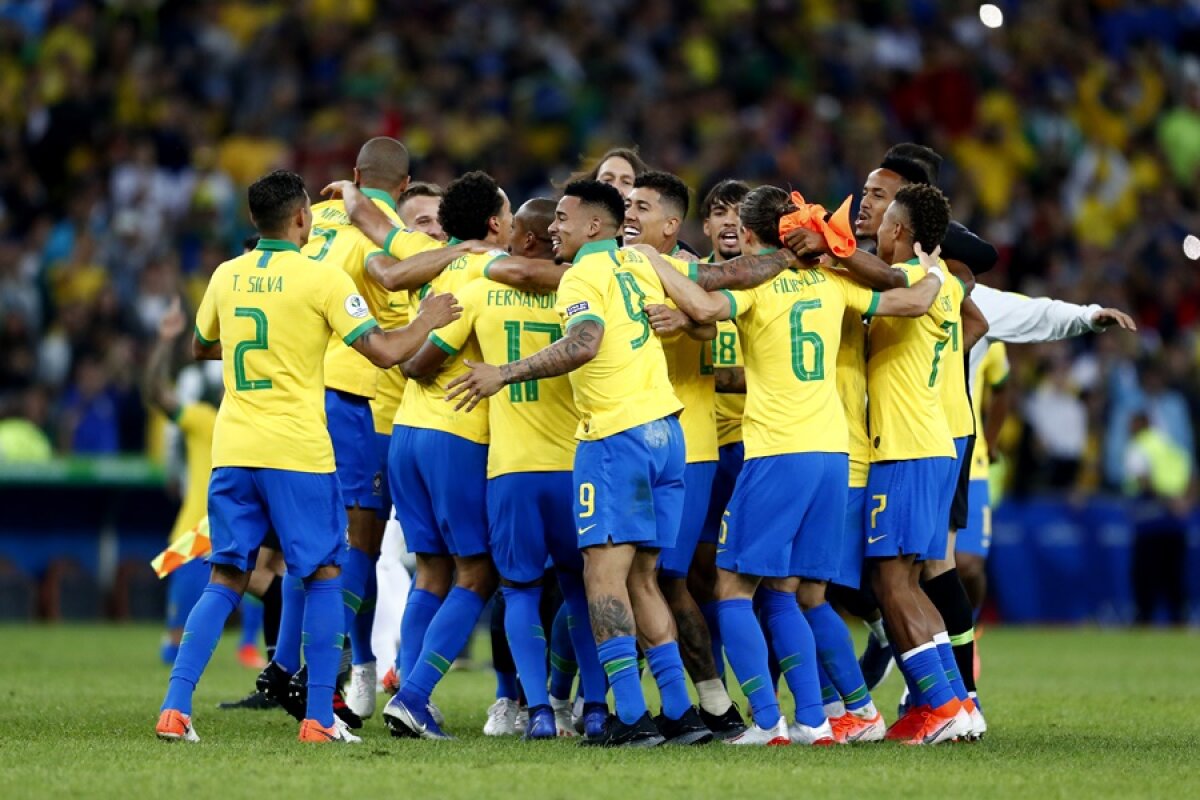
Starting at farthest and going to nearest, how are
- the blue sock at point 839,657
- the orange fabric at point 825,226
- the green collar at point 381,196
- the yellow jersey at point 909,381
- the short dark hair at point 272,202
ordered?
the green collar at point 381,196, the yellow jersey at point 909,381, the blue sock at point 839,657, the orange fabric at point 825,226, the short dark hair at point 272,202

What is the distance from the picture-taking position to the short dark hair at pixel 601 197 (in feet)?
31.0

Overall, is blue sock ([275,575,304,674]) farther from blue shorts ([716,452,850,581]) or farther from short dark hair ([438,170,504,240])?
blue shorts ([716,452,850,581])

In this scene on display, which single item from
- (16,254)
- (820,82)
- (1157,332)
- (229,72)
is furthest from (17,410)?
(1157,332)

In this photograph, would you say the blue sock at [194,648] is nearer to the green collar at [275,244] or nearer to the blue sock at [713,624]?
the green collar at [275,244]

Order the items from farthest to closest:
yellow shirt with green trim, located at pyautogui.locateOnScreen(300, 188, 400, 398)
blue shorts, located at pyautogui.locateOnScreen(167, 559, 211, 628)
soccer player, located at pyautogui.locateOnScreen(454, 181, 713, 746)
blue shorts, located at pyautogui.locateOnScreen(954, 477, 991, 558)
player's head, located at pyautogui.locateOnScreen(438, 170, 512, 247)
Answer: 1. blue shorts, located at pyautogui.locateOnScreen(167, 559, 211, 628)
2. blue shorts, located at pyautogui.locateOnScreen(954, 477, 991, 558)
3. yellow shirt with green trim, located at pyautogui.locateOnScreen(300, 188, 400, 398)
4. player's head, located at pyautogui.locateOnScreen(438, 170, 512, 247)
5. soccer player, located at pyautogui.locateOnScreen(454, 181, 713, 746)

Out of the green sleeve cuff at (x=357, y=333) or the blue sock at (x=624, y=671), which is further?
the green sleeve cuff at (x=357, y=333)

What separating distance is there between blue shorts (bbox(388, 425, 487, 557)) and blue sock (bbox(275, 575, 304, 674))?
0.77 metres

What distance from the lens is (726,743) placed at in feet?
31.0

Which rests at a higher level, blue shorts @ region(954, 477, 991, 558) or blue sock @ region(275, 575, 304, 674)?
blue shorts @ region(954, 477, 991, 558)

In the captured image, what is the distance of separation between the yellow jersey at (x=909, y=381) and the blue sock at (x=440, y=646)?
2300mm

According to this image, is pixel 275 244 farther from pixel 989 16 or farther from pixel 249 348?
pixel 989 16

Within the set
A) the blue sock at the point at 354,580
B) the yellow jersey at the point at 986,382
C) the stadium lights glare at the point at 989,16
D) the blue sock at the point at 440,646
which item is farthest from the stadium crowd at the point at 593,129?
the blue sock at the point at 440,646

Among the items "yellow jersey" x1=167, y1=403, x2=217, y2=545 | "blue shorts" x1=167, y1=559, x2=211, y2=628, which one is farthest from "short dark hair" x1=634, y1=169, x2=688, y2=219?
"blue shorts" x1=167, y1=559, x2=211, y2=628

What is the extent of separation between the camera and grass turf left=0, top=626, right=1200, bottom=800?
7.66 metres
